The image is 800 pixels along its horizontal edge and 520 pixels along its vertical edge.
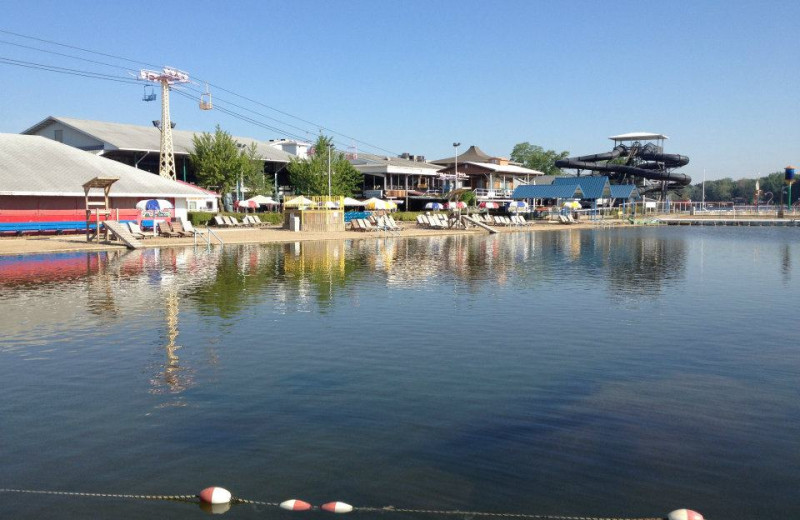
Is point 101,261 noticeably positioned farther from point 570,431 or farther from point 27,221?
point 570,431

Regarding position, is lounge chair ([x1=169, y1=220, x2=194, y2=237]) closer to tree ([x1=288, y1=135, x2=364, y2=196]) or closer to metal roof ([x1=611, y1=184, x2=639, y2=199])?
tree ([x1=288, y1=135, x2=364, y2=196])

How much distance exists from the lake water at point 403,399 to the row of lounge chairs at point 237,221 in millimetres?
32453

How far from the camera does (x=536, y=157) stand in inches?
5866

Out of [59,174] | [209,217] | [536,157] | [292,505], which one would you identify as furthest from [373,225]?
[536,157]

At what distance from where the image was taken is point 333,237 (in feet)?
153

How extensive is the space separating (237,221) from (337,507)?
167ft

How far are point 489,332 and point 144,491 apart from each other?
891 cm

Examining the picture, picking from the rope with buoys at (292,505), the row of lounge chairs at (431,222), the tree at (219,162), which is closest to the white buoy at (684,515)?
the rope with buoys at (292,505)

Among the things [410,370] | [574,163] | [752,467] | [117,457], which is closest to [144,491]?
[117,457]

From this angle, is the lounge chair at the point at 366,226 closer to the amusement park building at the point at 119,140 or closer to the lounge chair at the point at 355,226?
the lounge chair at the point at 355,226

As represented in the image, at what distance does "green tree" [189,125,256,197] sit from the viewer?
64.8 m

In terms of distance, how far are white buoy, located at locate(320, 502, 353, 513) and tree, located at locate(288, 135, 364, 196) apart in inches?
2667

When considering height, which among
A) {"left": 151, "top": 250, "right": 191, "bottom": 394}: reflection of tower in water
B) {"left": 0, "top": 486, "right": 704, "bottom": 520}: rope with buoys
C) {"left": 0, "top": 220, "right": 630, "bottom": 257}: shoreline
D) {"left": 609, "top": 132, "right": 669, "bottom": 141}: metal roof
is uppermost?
{"left": 609, "top": 132, "right": 669, "bottom": 141}: metal roof

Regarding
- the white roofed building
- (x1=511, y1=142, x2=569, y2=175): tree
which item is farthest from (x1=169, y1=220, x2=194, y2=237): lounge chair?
(x1=511, y1=142, x2=569, y2=175): tree
